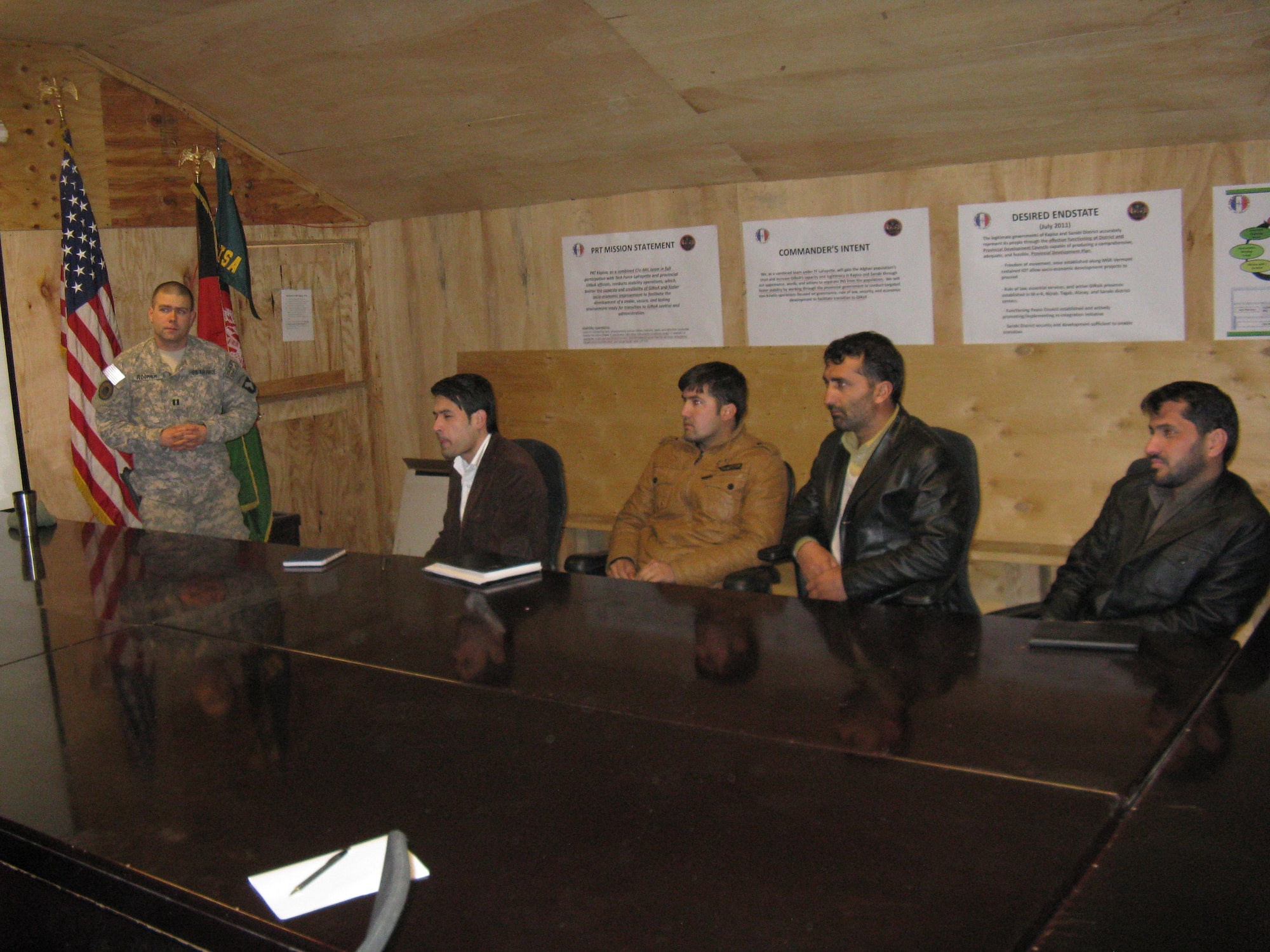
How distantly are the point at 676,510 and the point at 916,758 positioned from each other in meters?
2.07

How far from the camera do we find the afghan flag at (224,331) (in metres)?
4.34

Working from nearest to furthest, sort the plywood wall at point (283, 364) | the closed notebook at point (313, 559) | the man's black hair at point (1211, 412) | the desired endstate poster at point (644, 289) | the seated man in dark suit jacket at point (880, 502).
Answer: the man's black hair at point (1211, 412) → the closed notebook at point (313, 559) → the seated man in dark suit jacket at point (880, 502) → the plywood wall at point (283, 364) → the desired endstate poster at point (644, 289)

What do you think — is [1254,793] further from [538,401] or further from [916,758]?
[538,401]

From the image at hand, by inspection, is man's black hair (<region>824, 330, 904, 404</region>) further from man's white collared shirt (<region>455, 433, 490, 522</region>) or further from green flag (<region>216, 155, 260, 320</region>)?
green flag (<region>216, 155, 260, 320</region>)

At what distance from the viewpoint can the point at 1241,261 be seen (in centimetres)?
319

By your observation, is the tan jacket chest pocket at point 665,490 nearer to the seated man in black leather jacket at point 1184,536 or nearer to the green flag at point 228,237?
the seated man in black leather jacket at point 1184,536

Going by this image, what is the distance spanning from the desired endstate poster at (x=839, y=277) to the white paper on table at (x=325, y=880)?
3050 mm

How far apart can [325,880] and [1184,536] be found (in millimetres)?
2008

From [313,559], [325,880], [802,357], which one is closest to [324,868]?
[325,880]

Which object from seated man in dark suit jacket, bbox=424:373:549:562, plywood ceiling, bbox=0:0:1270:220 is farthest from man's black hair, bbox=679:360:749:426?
plywood ceiling, bbox=0:0:1270:220

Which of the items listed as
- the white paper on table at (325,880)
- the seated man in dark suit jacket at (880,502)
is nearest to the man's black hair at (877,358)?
the seated man in dark suit jacket at (880,502)

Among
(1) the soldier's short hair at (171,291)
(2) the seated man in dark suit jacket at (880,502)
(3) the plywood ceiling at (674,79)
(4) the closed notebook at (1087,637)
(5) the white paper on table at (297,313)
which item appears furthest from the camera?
(5) the white paper on table at (297,313)

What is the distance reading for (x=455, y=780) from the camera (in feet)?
4.46

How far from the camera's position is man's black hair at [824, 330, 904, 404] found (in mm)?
2885
